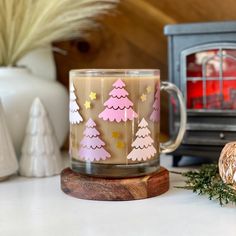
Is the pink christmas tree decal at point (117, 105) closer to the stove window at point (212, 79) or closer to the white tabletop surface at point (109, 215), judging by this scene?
the white tabletop surface at point (109, 215)

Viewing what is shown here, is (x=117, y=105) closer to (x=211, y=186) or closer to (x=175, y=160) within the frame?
(x=211, y=186)

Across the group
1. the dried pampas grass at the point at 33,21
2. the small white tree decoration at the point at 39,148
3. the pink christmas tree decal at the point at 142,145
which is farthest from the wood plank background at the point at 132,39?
the pink christmas tree decal at the point at 142,145

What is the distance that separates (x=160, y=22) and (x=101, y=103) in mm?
511

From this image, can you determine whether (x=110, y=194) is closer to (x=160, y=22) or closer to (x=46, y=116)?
(x=46, y=116)

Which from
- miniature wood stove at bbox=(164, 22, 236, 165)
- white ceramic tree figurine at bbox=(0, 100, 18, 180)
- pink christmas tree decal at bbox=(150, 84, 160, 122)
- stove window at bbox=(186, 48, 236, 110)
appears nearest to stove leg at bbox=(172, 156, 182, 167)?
miniature wood stove at bbox=(164, 22, 236, 165)

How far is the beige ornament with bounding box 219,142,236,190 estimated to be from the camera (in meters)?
0.66

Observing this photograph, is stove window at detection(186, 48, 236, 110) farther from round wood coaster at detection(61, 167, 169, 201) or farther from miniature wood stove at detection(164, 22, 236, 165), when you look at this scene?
round wood coaster at detection(61, 167, 169, 201)

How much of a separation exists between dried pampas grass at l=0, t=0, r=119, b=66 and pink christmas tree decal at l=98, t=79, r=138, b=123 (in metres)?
0.32

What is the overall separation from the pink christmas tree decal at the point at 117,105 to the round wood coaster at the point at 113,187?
4.0 inches

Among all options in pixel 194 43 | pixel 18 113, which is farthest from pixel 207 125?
pixel 18 113

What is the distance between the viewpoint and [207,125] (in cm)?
90

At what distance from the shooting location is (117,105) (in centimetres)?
70

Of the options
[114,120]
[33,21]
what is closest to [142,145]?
[114,120]

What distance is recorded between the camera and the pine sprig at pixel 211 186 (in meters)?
0.65
